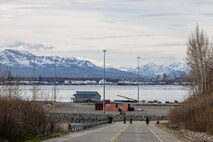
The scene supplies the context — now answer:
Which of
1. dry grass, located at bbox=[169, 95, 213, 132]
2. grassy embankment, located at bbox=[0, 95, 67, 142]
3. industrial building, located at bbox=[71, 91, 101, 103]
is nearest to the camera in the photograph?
grassy embankment, located at bbox=[0, 95, 67, 142]

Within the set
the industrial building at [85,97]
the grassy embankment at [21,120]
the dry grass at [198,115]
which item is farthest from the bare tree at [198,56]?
the industrial building at [85,97]

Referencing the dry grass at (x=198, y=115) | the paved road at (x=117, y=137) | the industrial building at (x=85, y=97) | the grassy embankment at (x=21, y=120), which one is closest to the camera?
the grassy embankment at (x=21, y=120)

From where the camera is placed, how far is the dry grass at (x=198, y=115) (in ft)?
165

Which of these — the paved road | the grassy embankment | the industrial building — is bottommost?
the paved road

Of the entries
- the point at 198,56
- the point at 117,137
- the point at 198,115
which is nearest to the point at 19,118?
the point at 117,137

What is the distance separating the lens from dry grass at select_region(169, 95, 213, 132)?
1983 inches

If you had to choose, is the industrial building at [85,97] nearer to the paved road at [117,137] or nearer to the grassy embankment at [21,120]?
the paved road at [117,137]

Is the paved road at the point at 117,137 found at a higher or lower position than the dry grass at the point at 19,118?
lower

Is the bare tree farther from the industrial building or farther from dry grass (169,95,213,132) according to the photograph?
the industrial building

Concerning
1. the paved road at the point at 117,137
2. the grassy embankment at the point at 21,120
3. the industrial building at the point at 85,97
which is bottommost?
the paved road at the point at 117,137

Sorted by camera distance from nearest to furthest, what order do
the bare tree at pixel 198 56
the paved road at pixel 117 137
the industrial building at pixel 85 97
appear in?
the paved road at pixel 117 137 → the bare tree at pixel 198 56 → the industrial building at pixel 85 97

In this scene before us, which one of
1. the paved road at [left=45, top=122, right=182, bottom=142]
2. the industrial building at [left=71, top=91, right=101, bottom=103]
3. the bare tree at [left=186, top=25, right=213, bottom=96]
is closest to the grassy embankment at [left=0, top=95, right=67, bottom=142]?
the paved road at [left=45, top=122, right=182, bottom=142]

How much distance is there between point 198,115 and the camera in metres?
54.4

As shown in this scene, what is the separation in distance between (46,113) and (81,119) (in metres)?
51.4
